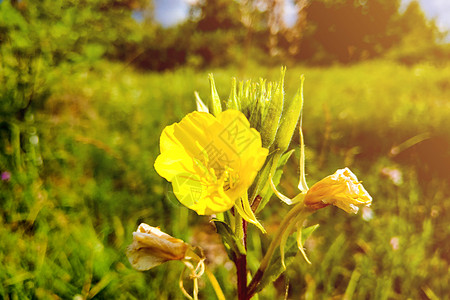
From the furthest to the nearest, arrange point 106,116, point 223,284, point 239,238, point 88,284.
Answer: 1. point 106,116
2. point 223,284
3. point 88,284
4. point 239,238

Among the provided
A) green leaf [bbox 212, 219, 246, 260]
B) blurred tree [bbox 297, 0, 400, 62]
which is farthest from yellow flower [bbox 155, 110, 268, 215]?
blurred tree [bbox 297, 0, 400, 62]

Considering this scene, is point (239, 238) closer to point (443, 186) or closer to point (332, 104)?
point (443, 186)

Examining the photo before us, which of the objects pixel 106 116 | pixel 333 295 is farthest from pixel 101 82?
pixel 333 295

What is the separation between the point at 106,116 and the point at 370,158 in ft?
7.92

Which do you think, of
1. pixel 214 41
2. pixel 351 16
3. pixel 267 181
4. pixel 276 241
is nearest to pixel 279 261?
pixel 276 241

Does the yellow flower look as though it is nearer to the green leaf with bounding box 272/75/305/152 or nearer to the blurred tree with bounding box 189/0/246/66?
the green leaf with bounding box 272/75/305/152

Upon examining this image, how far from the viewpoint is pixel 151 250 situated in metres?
0.72

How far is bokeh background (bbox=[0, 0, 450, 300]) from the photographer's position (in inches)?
61.6

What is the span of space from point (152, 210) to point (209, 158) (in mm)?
1555

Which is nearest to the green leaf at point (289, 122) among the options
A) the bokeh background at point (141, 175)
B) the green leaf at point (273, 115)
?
the green leaf at point (273, 115)

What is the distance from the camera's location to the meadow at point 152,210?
151 centimetres

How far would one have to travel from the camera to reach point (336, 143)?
304 cm

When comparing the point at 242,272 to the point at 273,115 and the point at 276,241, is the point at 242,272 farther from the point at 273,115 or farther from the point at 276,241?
the point at 273,115

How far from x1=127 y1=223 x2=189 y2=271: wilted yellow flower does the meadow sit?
0.38ft
